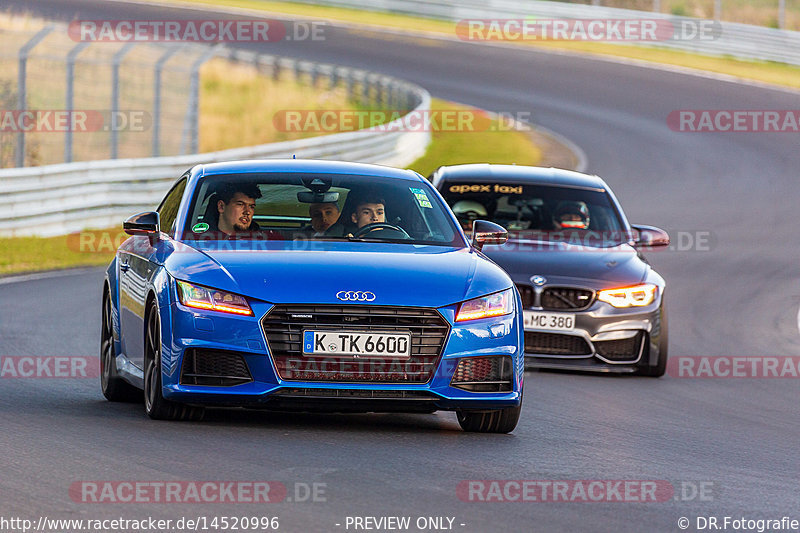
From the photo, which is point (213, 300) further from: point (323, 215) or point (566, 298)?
point (566, 298)

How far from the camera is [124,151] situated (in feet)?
100

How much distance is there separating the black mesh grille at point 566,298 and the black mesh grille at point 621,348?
32cm

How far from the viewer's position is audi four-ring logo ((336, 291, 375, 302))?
751 centimetres

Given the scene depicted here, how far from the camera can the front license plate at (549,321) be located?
38.7ft

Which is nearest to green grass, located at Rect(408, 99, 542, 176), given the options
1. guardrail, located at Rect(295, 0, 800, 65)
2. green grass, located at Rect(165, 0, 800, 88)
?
green grass, located at Rect(165, 0, 800, 88)

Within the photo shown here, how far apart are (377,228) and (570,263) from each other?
385 cm

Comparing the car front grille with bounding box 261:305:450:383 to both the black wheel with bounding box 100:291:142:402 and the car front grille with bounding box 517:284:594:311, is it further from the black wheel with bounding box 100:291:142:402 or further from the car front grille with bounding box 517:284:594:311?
the car front grille with bounding box 517:284:594:311

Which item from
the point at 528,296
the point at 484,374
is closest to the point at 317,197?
the point at 484,374

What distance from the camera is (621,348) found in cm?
1194

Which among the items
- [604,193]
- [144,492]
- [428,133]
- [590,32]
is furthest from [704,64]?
[144,492]

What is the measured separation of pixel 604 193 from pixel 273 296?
21.1ft

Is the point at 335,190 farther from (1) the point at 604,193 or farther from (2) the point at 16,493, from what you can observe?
(1) the point at 604,193

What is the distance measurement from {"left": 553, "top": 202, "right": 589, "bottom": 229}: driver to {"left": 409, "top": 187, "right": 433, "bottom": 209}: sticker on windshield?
13.6 ft

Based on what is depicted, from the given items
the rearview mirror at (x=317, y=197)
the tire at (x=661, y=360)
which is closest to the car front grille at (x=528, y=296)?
the tire at (x=661, y=360)
